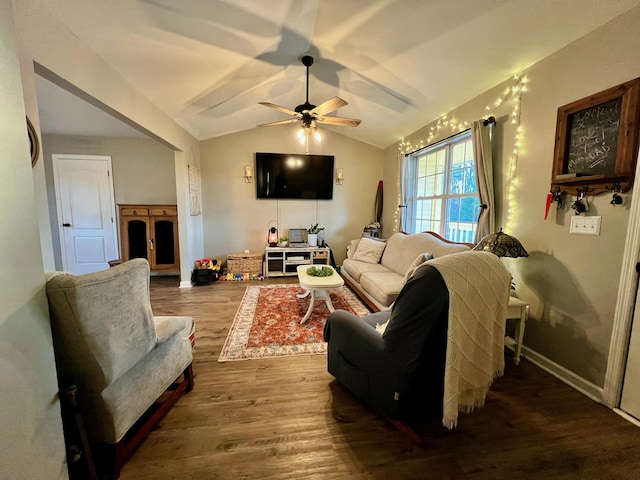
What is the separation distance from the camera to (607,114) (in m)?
1.65

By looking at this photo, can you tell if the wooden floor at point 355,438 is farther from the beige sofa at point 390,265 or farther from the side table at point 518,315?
the beige sofa at point 390,265

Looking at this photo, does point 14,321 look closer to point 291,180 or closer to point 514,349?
point 514,349

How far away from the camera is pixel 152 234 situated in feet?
14.0

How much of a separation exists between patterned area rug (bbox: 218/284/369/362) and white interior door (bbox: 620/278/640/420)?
2044 mm

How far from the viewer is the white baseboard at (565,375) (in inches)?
68.7

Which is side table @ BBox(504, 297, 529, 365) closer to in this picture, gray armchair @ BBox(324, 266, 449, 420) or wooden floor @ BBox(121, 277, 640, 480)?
wooden floor @ BBox(121, 277, 640, 480)

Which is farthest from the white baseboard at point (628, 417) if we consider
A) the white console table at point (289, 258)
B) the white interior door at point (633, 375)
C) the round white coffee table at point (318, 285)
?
the white console table at point (289, 258)

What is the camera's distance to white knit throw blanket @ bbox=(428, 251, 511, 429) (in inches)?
46.9

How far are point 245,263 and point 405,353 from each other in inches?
153

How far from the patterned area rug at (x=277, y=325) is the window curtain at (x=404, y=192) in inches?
62.1

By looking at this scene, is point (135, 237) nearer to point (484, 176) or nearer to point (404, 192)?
point (404, 192)

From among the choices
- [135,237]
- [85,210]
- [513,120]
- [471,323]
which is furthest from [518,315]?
[85,210]

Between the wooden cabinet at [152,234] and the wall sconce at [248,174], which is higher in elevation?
the wall sconce at [248,174]

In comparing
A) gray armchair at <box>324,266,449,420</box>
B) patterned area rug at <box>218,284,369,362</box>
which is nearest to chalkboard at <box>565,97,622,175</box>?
gray armchair at <box>324,266,449,420</box>
